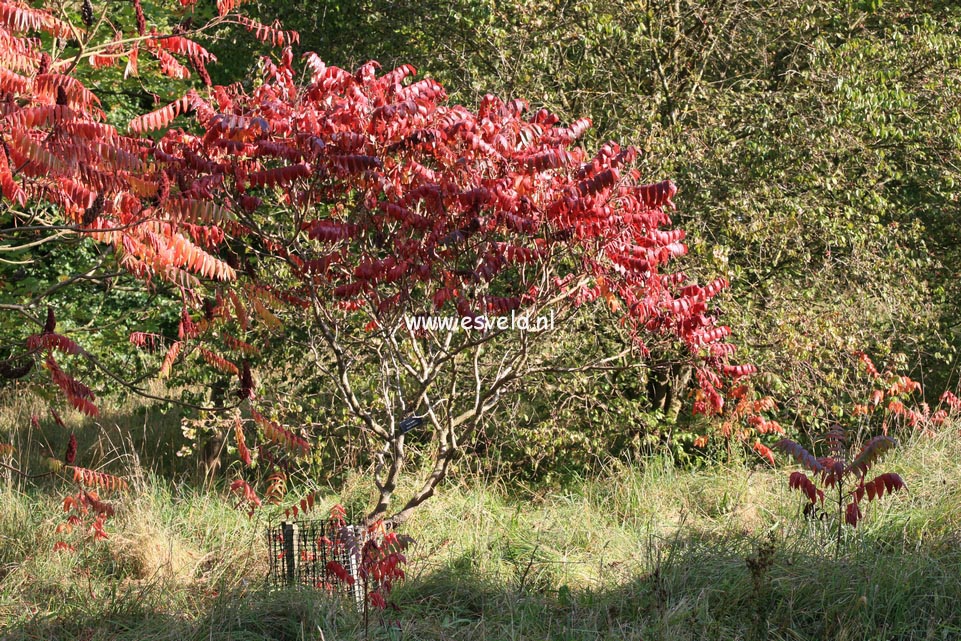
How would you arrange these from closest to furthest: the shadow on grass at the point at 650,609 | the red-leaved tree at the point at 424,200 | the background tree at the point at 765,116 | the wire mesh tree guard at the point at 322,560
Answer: the shadow on grass at the point at 650,609 → the red-leaved tree at the point at 424,200 → the wire mesh tree guard at the point at 322,560 → the background tree at the point at 765,116

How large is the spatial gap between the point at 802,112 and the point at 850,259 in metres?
1.31

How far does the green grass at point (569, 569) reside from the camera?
15.8 feet

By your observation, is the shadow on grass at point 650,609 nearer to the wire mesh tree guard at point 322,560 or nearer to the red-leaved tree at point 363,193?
the wire mesh tree guard at point 322,560

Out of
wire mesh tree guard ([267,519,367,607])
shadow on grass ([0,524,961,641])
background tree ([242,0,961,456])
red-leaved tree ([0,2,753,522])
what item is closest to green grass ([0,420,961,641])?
shadow on grass ([0,524,961,641])

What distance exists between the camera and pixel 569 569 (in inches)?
238

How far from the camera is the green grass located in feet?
15.8

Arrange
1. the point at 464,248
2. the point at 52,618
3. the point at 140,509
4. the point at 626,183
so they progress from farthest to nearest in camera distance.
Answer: the point at 140,509 → the point at 626,183 → the point at 464,248 → the point at 52,618

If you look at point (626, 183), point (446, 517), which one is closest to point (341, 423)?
point (446, 517)

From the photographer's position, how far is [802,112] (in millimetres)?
8203

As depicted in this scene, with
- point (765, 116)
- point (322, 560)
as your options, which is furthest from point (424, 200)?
point (765, 116)

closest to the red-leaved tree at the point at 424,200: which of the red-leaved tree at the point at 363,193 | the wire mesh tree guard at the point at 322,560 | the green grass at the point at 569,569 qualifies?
the red-leaved tree at the point at 363,193

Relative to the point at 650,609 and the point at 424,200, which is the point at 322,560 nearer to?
the point at 650,609

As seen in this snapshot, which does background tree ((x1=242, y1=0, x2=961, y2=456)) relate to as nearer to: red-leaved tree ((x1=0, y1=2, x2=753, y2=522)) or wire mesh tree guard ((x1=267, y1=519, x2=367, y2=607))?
red-leaved tree ((x1=0, y1=2, x2=753, y2=522))

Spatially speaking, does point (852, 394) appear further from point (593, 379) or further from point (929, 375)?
point (929, 375)
